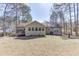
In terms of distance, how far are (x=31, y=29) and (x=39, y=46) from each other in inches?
10.8

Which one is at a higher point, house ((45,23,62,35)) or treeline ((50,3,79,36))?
treeline ((50,3,79,36))

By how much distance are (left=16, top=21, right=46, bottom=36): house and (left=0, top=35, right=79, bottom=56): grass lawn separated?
95mm

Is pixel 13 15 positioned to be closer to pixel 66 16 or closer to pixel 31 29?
pixel 31 29

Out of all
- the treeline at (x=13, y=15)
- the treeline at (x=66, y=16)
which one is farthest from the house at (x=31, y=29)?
the treeline at (x=66, y=16)

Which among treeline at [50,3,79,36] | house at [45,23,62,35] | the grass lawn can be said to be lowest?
the grass lawn

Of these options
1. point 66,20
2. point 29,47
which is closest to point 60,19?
point 66,20

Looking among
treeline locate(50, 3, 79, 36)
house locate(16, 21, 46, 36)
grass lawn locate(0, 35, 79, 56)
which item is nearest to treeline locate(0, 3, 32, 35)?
house locate(16, 21, 46, 36)

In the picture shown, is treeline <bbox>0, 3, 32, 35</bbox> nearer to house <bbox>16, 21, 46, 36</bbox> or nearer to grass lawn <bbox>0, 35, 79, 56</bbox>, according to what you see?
house <bbox>16, 21, 46, 36</bbox>

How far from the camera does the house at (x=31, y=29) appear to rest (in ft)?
13.2

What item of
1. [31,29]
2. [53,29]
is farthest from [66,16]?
[31,29]

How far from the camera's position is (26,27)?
4055mm

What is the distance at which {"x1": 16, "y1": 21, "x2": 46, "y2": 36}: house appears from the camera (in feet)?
13.2

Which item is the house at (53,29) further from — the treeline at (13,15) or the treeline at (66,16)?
the treeline at (13,15)

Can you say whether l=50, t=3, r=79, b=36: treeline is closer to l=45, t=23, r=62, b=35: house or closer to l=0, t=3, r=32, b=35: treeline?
l=45, t=23, r=62, b=35: house
